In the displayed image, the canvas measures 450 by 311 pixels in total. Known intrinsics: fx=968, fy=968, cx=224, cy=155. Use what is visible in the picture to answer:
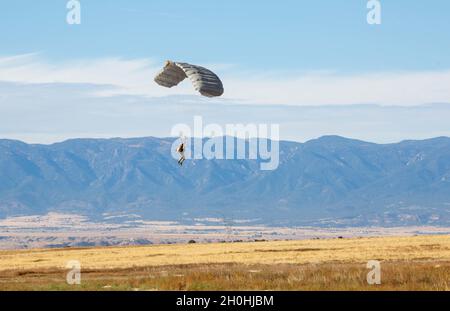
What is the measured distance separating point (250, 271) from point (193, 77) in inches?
439

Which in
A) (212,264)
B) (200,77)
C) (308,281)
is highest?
(200,77)

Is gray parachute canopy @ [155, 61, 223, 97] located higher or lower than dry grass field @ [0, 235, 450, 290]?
higher

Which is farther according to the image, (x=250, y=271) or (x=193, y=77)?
(x=250, y=271)

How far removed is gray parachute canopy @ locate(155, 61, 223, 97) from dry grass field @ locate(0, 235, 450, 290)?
9925 mm

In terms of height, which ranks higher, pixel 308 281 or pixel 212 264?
pixel 212 264

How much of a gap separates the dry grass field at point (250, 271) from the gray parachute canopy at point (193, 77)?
9.92 metres

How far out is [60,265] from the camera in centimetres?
6781

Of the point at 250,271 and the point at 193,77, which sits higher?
the point at 193,77

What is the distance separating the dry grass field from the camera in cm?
4356

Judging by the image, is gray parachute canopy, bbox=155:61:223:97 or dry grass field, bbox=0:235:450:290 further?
gray parachute canopy, bbox=155:61:223:97

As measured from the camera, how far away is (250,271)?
53406 mm
